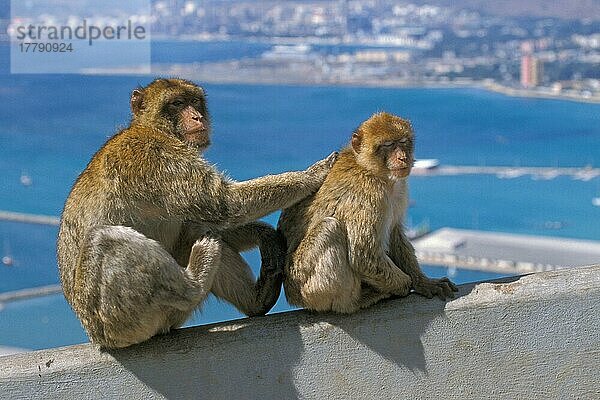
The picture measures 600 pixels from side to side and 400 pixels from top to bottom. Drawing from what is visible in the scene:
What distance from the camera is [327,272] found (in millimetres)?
3285

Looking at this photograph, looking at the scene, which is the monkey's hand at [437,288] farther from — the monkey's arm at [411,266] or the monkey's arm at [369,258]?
the monkey's arm at [369,258]

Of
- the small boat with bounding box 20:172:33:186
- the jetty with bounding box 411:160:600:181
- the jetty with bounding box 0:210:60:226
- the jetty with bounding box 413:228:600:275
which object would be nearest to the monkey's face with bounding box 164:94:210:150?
A: the jetty with bounding box 413:228:600:275

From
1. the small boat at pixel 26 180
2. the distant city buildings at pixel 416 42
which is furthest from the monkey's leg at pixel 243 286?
the distant city buildings at pixel 416 42

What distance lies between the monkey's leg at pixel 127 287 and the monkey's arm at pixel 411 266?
2.95 feet

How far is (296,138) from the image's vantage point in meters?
58.4

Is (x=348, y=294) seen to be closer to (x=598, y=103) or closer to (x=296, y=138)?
(x=296, y=138)

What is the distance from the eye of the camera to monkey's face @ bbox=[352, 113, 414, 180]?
3.40 metres

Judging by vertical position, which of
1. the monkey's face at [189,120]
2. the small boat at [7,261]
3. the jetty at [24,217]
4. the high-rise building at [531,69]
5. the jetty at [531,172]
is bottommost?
the small boat at [7,261]

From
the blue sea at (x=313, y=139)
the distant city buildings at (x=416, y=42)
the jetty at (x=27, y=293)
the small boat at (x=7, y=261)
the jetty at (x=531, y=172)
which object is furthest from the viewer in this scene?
the distant city buildings at (x=416, y=42)

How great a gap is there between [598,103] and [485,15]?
36.5 feet

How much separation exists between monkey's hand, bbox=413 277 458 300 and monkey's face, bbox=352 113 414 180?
0.44m

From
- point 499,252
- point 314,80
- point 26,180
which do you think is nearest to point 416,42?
point 314,80

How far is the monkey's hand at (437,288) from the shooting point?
3398mm

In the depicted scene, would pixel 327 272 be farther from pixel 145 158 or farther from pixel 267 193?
pixel 145 158
